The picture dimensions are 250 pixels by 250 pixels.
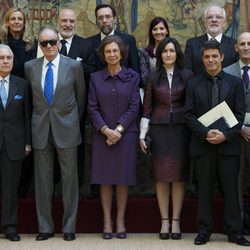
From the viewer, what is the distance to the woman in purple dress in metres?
8.57

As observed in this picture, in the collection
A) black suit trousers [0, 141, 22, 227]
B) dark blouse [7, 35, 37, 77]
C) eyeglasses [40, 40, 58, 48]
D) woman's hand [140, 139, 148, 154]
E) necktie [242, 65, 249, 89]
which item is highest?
eyeglasses [40, 40, 58, 48]

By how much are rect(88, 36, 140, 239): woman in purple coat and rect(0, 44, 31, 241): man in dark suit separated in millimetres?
704

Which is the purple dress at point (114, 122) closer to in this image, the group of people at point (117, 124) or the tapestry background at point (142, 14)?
the group of people at point (117, 124)

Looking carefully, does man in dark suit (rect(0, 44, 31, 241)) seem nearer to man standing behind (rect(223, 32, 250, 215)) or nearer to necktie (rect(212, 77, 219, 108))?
necktie (rect(212, 77, 219, 108))

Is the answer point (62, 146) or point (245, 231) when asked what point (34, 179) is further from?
point (245, 231)

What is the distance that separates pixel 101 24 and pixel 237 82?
1701 millimetres

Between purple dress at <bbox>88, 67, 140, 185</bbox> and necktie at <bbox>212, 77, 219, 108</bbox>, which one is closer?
necktie at <bbox>212, 77, 219, 108</bbox>

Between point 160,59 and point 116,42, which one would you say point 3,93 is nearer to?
point 116,42

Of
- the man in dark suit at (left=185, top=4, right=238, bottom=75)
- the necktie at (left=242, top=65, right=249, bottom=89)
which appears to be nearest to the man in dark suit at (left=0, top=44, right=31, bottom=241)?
the man in dark suit at (left=185, top=4, right=238, bottom=75)

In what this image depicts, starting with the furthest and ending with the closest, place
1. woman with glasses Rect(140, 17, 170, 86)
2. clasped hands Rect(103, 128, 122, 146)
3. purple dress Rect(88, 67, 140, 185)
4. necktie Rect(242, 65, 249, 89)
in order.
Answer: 1. woman with glasses Rect(140, 17, 170, 86)
2. necktie Rect(242, 65, 249, 89)
3. purple dress Rect(88, 67, 140, 185)
4. clasped hands Rect(103, 128, 122, 146)

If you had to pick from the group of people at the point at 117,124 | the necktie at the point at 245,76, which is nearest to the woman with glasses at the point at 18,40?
the group of people at the point at 117,124

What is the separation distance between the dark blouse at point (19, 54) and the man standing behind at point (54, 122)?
30 cm

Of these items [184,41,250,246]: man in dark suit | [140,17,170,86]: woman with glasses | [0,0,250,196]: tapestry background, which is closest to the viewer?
[184,41,250,246]: man in dark suit

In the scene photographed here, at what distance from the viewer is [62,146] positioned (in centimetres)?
859
